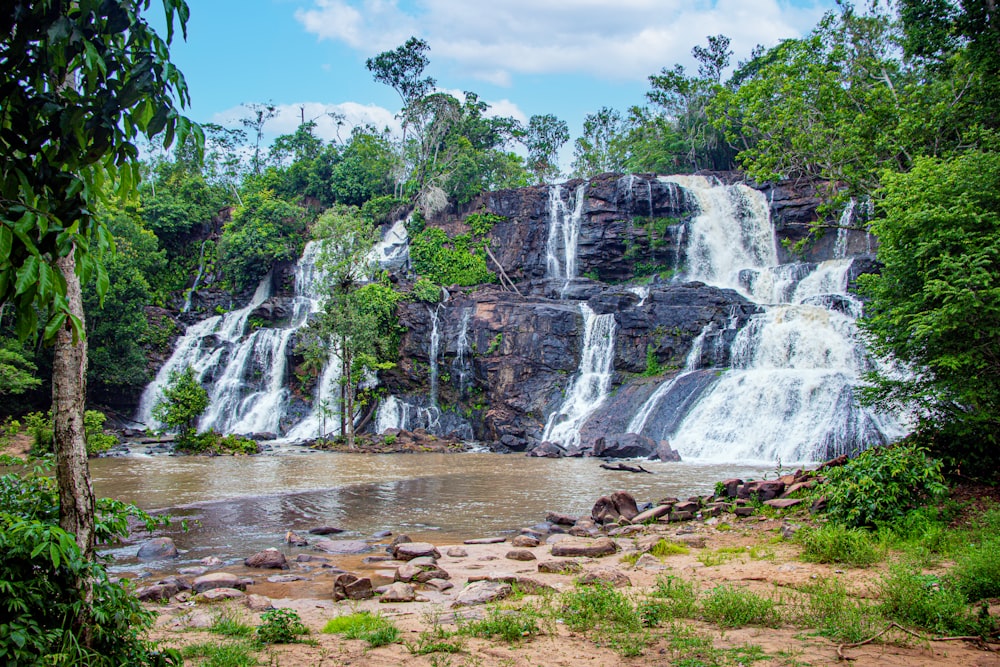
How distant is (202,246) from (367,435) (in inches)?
945

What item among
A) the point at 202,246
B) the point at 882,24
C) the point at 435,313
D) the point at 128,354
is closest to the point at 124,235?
the point at 128,354

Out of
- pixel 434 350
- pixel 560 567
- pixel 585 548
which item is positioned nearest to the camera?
pixel 560 567

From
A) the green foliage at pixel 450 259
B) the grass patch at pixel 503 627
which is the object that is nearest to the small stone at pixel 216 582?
the grass patch at pixel 503 627

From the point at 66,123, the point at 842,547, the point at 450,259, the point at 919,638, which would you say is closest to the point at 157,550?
the point at 66,123

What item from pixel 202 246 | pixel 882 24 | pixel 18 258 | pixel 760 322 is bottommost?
pixel 18 258

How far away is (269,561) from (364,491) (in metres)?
6.92

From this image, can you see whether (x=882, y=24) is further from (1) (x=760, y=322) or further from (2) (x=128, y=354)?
(2) (x=128, y=354)

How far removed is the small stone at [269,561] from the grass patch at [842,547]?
6.02 metres

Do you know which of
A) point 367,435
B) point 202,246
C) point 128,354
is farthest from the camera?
point 202,246

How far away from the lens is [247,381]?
3172cm

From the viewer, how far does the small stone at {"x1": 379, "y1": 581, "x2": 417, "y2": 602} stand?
6.19 m

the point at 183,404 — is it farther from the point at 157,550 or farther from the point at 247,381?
the point at 157,550

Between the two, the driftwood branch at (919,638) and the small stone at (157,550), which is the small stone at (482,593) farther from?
the small stone at (157,550)

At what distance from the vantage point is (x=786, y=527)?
8438 mm
